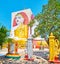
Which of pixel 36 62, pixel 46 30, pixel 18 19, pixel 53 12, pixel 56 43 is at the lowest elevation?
pixel 36 62

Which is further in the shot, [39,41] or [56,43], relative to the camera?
[39,41]

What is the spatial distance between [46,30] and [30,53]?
155 cm

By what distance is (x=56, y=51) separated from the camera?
12.1 metres

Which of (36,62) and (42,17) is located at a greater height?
(42,17)

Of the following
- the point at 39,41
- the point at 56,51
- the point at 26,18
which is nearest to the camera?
the point at 56,51

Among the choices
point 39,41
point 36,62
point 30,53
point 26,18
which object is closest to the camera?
point 36,62

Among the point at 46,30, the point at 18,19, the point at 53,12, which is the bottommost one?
the point at 46,30

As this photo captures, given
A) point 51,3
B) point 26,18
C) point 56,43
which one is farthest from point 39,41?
point 56,43

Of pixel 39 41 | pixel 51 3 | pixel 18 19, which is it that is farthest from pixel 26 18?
pixel 51 3

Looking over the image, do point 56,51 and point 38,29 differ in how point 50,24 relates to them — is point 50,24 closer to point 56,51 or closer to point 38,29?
point 38,29

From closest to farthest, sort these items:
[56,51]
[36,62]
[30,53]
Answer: [56,51], [36,62], [30,53]

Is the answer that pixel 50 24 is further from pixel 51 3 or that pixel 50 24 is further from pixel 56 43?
pixel 56 43

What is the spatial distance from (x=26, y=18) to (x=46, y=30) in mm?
21135

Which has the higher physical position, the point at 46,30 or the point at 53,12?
the point at 53,12
